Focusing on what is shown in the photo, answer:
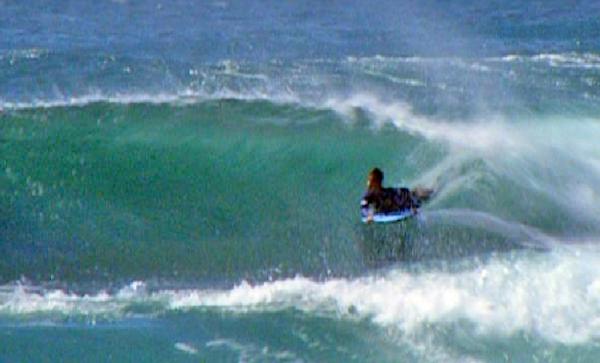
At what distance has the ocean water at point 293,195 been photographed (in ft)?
50.6

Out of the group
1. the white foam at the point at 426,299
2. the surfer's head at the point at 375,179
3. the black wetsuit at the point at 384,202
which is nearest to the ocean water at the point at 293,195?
the white foam at the point at 426,299

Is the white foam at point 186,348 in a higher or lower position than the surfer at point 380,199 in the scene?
lower

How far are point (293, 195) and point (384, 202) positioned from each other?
2541mm

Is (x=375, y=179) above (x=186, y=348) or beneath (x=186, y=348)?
above

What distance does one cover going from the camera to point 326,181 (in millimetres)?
20922

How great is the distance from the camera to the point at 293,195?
20.4 m

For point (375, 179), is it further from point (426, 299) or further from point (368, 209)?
point (426, 299)

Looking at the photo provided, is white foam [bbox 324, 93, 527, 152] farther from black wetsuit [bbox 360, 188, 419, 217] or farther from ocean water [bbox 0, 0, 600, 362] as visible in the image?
black wetsuit [bbox 360, 188, 419, 217]

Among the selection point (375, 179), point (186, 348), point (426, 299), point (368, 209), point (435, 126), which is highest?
point (435, 126)

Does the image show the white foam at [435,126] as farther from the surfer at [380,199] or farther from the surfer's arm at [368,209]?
the surfer's arm at [368,209]

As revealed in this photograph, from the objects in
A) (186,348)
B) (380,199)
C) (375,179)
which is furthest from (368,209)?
(186,348)

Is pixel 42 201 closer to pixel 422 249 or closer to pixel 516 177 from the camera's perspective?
pixel 422 249

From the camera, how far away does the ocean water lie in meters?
15.4

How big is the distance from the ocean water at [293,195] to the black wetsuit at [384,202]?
369 mm
